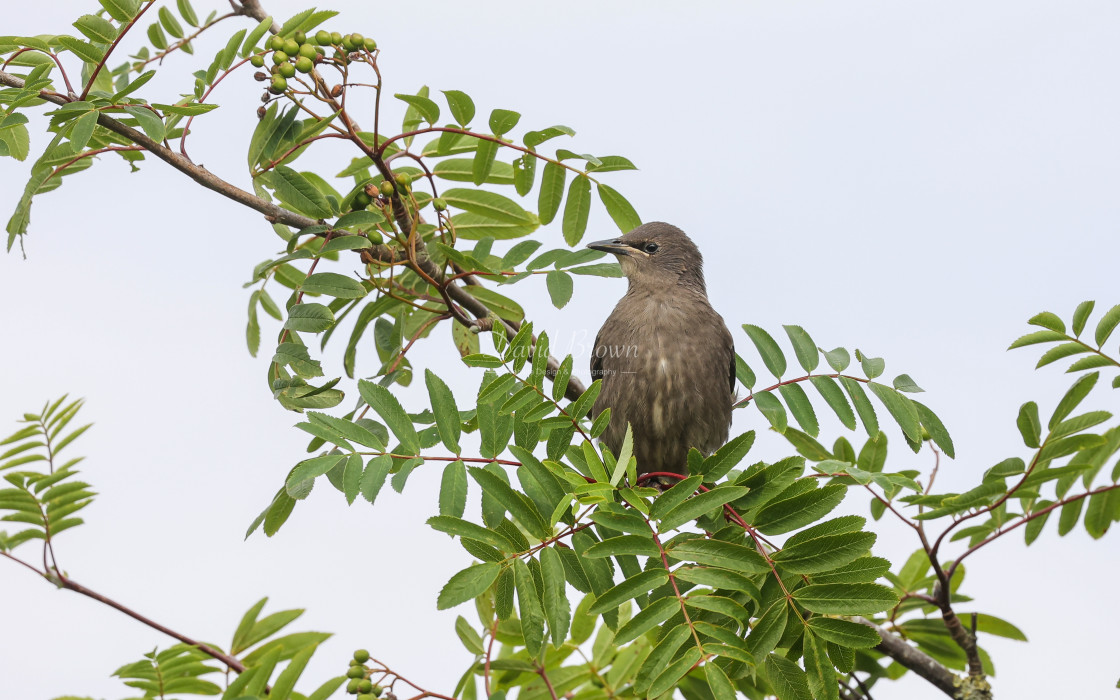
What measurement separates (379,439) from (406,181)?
112 centimetres

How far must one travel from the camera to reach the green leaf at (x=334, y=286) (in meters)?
3.80

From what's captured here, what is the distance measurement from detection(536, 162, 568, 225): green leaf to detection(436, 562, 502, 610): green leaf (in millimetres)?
1940

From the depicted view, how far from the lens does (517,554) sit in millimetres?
2828

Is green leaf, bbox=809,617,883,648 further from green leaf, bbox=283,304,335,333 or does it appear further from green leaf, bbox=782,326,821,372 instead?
green leaf, bbox=283,304,335,333

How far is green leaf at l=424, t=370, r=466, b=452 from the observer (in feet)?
10.1

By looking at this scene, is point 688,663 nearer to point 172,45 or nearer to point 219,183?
point 219,183

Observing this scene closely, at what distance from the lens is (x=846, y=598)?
282 cm

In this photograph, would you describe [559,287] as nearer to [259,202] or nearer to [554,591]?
[259,202]

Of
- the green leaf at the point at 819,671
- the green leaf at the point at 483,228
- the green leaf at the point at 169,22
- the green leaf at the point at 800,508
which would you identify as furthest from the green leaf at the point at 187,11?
the green leaf at the point at 819,671

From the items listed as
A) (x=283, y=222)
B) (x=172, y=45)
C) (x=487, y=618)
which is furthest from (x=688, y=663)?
(x=172, y=45)

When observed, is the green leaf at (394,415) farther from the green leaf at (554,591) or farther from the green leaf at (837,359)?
the green leaf at (837,359)

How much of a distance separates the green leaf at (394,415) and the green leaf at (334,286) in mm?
795

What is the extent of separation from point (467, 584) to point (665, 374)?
234 centimetres

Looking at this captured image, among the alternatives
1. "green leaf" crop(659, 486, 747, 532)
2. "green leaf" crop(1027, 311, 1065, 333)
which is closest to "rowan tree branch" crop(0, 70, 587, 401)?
"green leaf" crop(659, 486, 747, 532)
